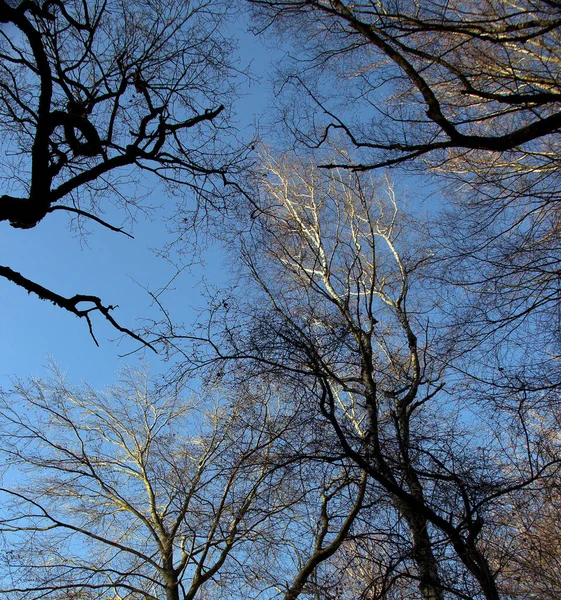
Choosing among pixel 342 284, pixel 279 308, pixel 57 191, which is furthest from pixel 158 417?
pixel 57 191

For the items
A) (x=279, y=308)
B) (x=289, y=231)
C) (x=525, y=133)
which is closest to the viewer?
(x=525, y=133)

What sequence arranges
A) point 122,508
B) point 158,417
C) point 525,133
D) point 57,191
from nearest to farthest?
1. point 525,133
2. point 57,191
3. point 122,508
4. point 158,417

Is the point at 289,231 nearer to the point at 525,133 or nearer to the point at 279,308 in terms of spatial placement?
the point at 279,308

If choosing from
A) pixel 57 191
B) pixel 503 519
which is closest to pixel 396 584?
pixel 503 519

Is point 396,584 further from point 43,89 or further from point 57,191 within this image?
point 43,89

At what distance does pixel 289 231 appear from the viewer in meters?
6.01

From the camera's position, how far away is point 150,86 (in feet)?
13.7

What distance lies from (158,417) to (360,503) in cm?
587

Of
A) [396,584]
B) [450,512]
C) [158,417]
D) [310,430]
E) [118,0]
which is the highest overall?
[118,0]

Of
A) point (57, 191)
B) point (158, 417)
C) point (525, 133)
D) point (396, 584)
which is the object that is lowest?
point (396, 584)

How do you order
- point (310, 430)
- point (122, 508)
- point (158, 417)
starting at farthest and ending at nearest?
point (158, 417) < point (122, 508) < point (310, 430)

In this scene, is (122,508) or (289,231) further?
(122,508)

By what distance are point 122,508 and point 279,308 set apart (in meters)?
5.73

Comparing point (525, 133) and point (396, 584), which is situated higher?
point (525, 133)
